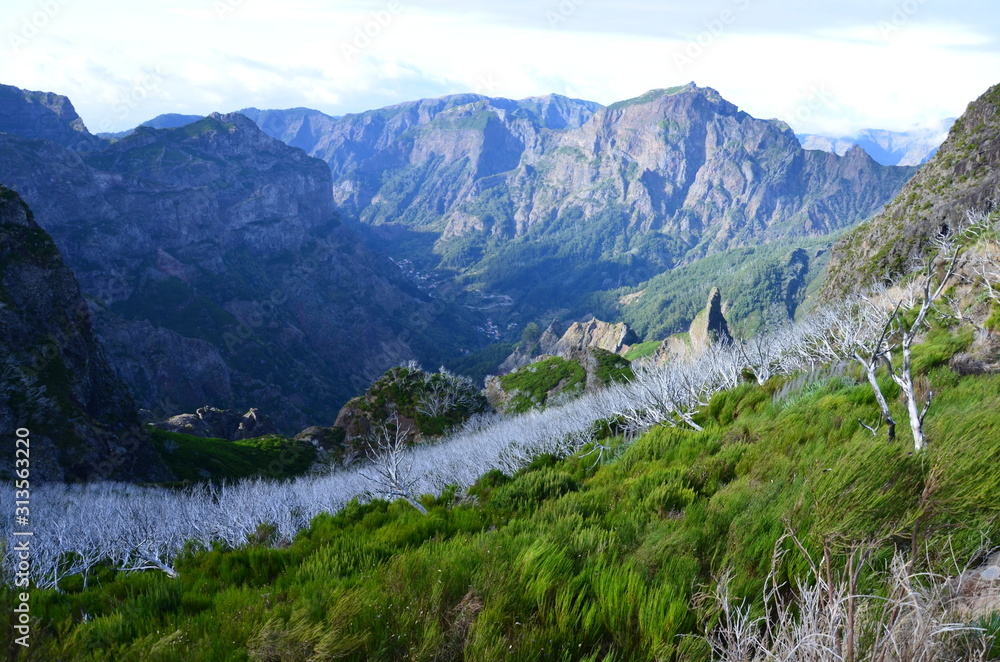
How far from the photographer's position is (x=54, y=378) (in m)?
42.1

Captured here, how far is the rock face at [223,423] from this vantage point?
70000 millimetres

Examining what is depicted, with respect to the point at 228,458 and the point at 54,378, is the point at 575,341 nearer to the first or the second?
the point at 228,458

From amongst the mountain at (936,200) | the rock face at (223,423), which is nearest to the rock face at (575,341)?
the rock face at (223,423)

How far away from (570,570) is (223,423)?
86.9 meters

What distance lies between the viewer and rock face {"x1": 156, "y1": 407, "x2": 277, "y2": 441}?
230 feet

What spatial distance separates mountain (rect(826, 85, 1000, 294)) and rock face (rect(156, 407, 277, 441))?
274 feet

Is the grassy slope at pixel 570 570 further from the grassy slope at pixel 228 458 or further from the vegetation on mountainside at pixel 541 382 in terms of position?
the vegetation on mountainside at pixel 541 382

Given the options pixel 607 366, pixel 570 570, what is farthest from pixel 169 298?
pixel 570 570

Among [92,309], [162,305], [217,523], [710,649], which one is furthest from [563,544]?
[162,305]

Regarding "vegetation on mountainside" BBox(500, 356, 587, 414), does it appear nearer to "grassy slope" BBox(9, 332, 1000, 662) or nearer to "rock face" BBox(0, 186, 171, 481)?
"rock face" BBox(0, 186, 171, 481)

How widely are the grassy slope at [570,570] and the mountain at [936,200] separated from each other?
182 ft

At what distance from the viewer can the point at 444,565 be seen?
3.85m

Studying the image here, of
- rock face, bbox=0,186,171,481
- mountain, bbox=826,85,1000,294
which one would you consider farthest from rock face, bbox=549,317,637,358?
rock face, bbox=0,186,171,481

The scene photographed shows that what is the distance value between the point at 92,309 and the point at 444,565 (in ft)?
533
